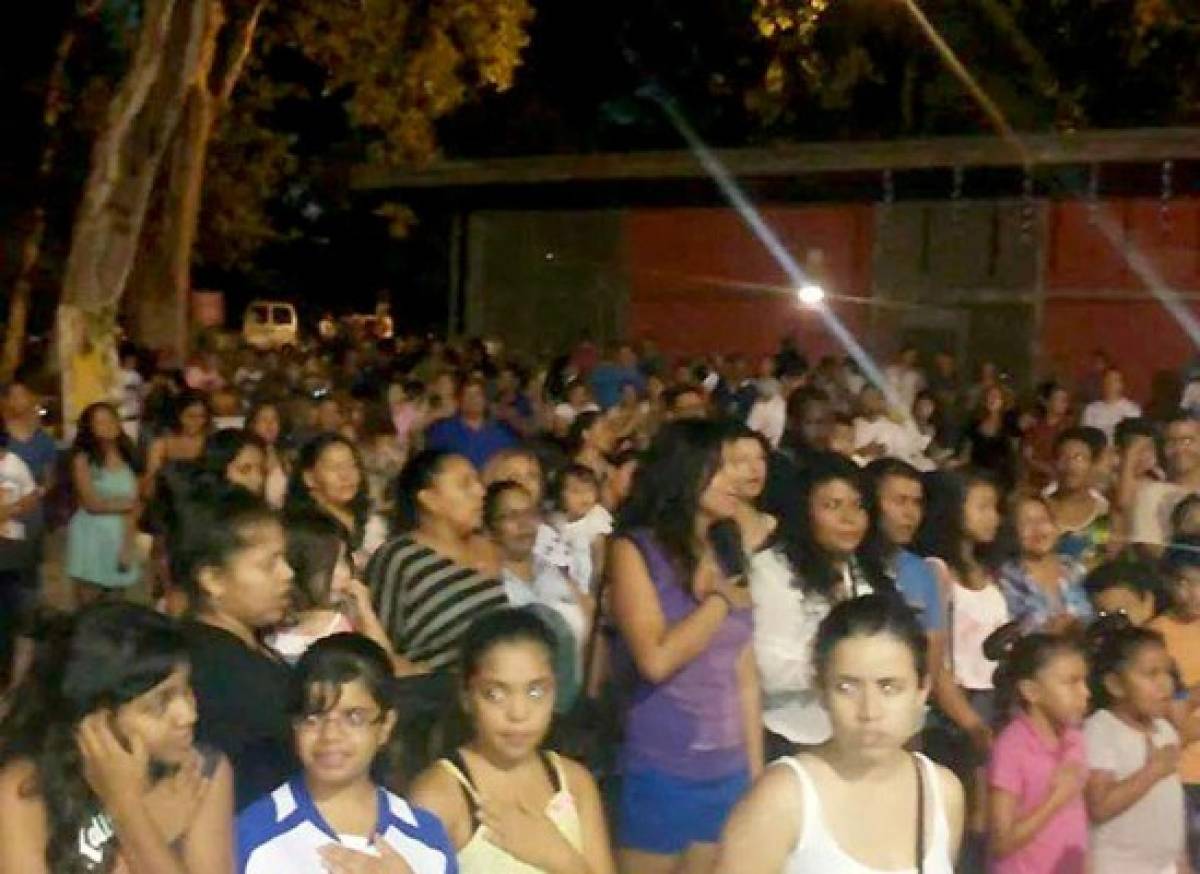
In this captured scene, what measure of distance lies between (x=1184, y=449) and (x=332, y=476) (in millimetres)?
3689

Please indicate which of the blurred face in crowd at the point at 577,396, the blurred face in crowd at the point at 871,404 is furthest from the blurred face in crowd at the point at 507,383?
the blurred face in crowd at the point at 871,404

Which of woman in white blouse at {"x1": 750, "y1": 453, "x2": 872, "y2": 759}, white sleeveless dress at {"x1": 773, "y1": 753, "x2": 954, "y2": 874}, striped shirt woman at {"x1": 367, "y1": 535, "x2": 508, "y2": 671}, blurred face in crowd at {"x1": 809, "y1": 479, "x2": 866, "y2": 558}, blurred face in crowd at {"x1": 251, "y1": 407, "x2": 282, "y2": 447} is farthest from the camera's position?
blurred face in crowd at {"x1": 251, "y1": 407, "x2": 282, "y2": 447}

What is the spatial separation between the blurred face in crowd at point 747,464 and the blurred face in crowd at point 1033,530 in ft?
4.85

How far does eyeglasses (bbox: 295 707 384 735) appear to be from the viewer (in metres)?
4.12

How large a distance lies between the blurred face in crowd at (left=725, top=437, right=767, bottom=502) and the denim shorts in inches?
31.4

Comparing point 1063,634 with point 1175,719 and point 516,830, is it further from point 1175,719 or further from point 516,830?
point 516,830

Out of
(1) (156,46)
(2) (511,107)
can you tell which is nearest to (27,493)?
(1) (156,46)

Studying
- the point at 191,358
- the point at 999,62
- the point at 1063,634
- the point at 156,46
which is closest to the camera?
the point at 1063,634

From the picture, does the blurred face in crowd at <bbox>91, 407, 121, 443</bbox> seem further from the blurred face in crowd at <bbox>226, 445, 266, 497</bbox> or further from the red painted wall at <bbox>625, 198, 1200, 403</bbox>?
the red painted wall at <bbox>625, 198, 1200, 403</bbox>

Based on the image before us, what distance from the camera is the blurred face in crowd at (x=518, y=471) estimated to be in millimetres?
7425

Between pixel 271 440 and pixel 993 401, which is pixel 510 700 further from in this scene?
A: pixel 993 401

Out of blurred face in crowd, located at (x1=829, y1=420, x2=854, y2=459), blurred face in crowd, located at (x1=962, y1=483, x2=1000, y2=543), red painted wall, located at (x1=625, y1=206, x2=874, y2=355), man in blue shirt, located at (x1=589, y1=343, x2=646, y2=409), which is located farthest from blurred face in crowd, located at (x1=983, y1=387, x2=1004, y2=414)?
blurred face in crowd, located at (x1=962, y1=483, x2=1000, y2=543)

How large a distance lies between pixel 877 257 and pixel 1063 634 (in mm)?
16914

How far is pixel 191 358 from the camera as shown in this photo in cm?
2153
